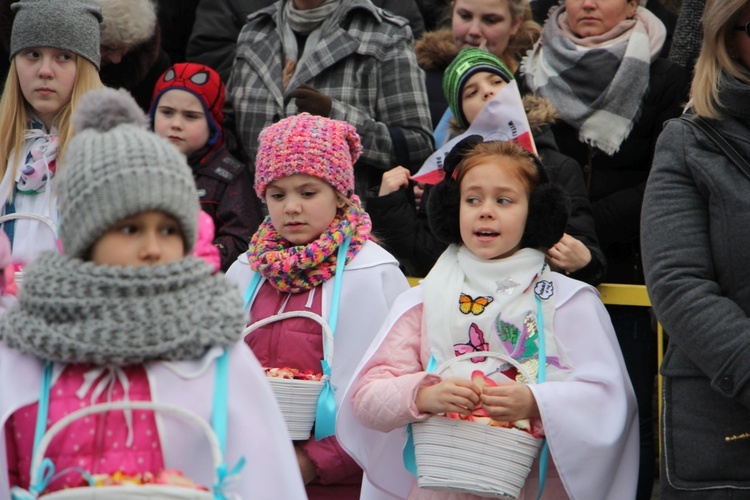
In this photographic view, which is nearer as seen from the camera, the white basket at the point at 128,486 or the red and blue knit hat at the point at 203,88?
the white basket at the point at 128,486

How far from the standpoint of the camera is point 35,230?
4.88 meters

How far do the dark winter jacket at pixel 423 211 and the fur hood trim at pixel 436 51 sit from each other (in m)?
0.89

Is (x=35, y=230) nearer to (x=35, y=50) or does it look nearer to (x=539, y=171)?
(x=35, y=50)

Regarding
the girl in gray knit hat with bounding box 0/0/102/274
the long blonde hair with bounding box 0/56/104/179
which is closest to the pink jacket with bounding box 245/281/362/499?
the girl in gray knit hat with bounding box 0/0/102/274

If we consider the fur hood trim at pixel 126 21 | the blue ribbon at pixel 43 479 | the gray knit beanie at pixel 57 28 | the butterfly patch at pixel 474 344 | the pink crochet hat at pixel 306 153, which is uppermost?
the gray knit beanie at pixel 57 28

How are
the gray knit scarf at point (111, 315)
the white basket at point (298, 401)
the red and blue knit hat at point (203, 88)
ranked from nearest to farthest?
1. the gray knit scarf at point (111, 315)
2. the white basket at point (298, 401)
3. the red and blue knit hat at point (203, 88)

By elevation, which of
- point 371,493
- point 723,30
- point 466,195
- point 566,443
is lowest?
point 371,493

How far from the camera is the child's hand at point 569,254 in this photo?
475cm

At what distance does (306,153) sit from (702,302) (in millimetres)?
1746

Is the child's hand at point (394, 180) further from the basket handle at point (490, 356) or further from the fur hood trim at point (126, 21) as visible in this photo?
the fur hood trim at point (126, 21)

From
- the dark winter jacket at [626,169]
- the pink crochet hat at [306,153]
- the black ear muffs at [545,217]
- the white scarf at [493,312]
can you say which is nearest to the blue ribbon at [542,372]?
the white scarf at [493,312]

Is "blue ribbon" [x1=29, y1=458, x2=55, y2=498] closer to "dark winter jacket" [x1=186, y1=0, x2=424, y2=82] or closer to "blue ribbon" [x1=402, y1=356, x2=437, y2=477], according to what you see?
"blue ribbon" [x1=402, y1=356, x2=437, y2=477]

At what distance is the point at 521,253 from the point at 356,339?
2.65 ft

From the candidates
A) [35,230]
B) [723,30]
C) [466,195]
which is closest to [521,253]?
[466,195]
